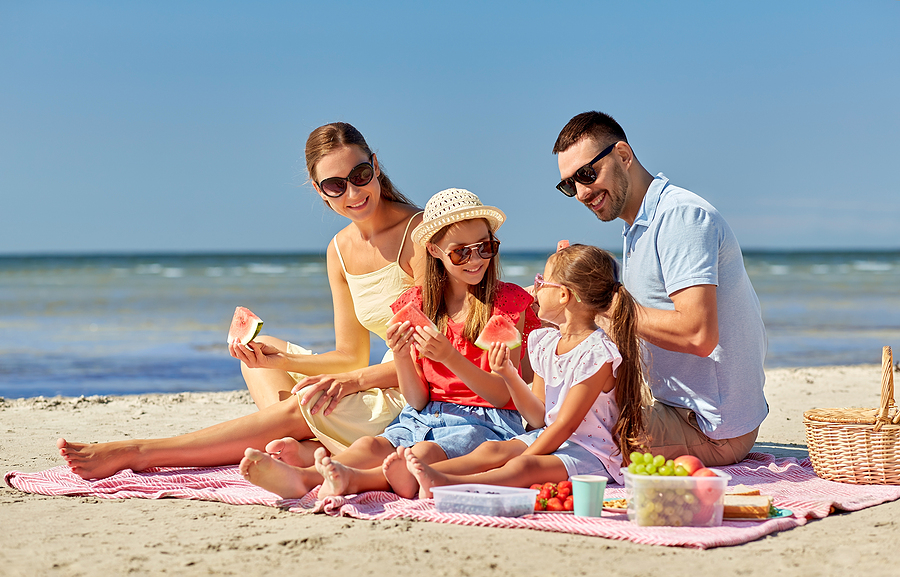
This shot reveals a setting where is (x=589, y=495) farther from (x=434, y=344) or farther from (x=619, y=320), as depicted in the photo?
(x=434, y=344)

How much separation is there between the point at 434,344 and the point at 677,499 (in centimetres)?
137

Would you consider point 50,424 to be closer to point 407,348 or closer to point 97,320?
point 407,348

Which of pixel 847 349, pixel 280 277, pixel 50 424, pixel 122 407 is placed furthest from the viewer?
pixel 280 277

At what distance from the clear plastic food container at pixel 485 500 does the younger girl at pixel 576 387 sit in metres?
0.14

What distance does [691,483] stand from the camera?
348 cm

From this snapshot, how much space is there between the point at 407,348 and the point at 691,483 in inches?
63.0

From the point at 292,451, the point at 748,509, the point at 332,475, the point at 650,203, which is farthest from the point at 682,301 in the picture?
the point at 292,451

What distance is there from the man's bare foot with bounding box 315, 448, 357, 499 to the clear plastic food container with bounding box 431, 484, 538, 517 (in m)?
0.43

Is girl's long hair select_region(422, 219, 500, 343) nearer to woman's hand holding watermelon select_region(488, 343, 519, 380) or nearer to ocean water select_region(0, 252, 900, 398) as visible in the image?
woman's hand holding watermelon select_region(488, 343, 519, 380)

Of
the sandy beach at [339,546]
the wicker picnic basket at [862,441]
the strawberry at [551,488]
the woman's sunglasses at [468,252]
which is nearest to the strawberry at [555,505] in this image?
the strawberry at [551,488]

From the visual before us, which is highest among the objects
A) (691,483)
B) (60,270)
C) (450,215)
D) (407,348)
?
(450,215)

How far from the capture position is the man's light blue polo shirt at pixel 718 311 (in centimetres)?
432

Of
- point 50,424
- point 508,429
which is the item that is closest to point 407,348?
point 508,429

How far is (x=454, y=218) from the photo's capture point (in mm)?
4586
